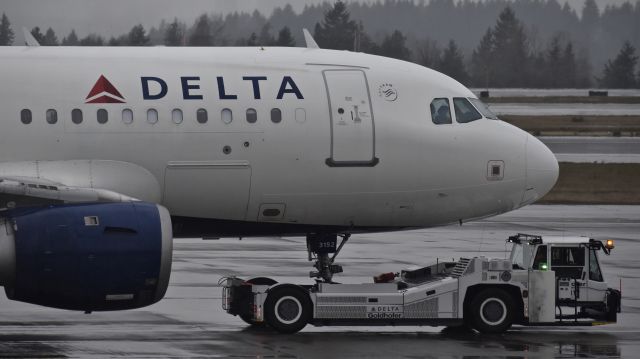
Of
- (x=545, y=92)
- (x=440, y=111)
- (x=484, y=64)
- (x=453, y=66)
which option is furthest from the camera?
(x=484, y=64)

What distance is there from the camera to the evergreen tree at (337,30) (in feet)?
420

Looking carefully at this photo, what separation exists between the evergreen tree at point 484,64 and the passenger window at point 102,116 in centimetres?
13433

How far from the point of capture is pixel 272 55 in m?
24.7

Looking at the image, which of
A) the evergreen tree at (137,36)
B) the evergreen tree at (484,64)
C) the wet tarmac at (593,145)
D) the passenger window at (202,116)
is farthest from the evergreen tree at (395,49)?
the passenger window at (202,116)

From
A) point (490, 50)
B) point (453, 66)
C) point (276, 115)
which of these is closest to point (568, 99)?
point (453, 66)

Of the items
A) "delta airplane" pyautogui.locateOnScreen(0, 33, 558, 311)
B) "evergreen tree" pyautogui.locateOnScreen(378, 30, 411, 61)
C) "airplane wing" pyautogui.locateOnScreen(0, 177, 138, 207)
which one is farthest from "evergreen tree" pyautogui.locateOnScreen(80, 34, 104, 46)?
"airplane wing" pyautogui.locateOnScreen(0, 177, 138, 207)

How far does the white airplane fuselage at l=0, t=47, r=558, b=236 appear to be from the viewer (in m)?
23.3

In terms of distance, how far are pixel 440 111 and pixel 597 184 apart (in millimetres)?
35354

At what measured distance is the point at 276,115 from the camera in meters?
24.0

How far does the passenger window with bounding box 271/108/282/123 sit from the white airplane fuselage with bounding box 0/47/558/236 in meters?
0.05

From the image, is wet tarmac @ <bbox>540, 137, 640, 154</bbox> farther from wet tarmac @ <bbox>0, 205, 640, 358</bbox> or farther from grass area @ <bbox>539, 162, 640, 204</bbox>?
wet tarmac @ <bbox>0, 205, 640, 358</bbox>

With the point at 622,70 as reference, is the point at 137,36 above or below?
below

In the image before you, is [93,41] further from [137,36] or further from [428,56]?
[428,56]

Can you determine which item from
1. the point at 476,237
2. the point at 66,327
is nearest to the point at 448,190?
the point at 66,327
